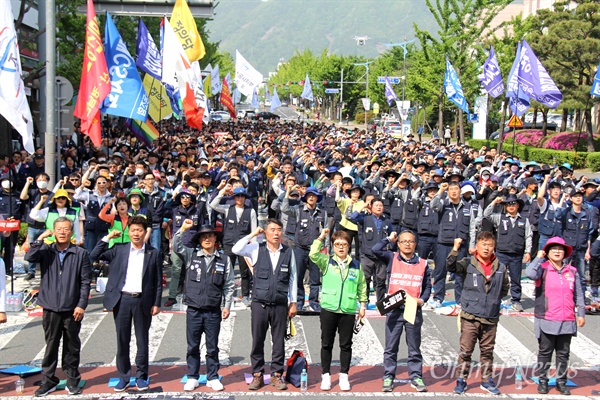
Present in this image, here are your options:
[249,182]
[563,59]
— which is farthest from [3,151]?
[563,59]

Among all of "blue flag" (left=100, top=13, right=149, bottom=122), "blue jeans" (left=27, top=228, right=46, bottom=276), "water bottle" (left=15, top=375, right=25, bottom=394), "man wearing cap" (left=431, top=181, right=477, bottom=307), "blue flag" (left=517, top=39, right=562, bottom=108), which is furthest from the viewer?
"blue flag" (left=517, top=39, right=562, bottom=108)

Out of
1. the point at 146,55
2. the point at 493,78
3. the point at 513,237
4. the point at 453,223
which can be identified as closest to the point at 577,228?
the point at 513,237

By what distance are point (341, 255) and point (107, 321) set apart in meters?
4.23

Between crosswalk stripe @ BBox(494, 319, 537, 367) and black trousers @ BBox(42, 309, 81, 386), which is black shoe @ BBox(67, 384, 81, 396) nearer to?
black trousers @ BBox(42, 309, 81, 386)

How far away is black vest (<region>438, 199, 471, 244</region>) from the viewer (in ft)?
38.4

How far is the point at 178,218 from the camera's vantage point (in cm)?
1193

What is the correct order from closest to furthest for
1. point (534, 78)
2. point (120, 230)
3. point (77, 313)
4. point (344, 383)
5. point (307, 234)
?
point (77, 313) → point (344, 383) → point (120, 230) → point (307, 234) → point (534, 78)

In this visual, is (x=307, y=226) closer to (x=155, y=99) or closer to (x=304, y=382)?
(x=304, y=382)

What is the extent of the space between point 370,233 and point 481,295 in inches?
147

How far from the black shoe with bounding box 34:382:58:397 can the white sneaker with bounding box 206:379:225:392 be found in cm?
157

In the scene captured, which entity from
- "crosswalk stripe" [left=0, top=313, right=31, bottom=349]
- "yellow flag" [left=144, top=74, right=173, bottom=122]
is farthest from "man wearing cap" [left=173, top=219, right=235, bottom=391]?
"yellow flag" [left=144, top=74, right=173, bottom=122]

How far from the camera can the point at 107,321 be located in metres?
10.6

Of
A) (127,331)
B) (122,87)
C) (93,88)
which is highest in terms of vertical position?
(122,87)

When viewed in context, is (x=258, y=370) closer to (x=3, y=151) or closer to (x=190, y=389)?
(x=190, y=389)
